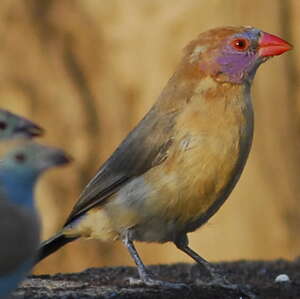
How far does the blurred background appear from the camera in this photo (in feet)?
43.4

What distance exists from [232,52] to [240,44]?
10 centimetres

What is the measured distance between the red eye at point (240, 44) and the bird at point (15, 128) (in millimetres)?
2062

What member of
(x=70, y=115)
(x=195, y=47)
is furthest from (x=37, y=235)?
(x=70, y=115)

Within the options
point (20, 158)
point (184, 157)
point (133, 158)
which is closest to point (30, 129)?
point (20, 158)

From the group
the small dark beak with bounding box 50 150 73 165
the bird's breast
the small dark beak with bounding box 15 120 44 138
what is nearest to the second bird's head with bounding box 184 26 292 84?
the bird's breast

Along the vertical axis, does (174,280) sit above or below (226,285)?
below

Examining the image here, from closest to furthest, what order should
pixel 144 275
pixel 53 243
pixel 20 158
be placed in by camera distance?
pixel 20 158, pixel 144 275, pixel 53 243

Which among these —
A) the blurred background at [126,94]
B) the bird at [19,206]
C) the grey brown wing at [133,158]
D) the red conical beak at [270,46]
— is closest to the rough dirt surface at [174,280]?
the grey brown wing at [133,158]

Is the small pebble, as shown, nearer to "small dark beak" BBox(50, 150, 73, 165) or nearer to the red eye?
the red eye

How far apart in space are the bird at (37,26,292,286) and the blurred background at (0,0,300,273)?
5.26 metres

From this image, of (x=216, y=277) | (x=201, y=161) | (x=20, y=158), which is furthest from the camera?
(x=216, y=277)

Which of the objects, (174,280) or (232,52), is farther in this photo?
(174,280)

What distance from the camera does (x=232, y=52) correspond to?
7.50 meters

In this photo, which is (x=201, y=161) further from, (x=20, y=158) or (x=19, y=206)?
(x=19, y=206)
